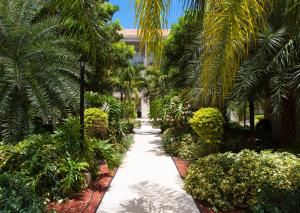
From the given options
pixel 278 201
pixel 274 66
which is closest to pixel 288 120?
pixel 274 66

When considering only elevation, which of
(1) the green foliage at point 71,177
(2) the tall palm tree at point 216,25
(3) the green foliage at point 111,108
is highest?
(2) the tall palm tree at point 216,25

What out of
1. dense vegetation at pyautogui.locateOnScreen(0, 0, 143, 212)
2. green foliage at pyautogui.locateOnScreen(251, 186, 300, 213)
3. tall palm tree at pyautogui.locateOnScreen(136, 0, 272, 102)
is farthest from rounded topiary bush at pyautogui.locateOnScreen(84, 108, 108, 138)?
green foliage at pyautogui.locateOnScreen(251, 186, 300, 213)

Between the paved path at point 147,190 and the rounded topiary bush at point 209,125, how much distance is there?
1.38 metres

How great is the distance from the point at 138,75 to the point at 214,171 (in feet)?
89.6

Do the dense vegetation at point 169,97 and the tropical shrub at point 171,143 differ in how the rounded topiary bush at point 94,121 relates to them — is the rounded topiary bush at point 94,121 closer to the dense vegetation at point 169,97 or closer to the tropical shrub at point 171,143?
the dense vegetation at point 169,97

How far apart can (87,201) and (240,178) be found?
3.02m

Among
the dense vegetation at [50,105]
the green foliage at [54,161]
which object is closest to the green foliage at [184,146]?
the dense vegetation at [50,105]

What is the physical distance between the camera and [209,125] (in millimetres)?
10500

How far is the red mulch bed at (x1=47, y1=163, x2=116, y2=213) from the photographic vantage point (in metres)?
6.39

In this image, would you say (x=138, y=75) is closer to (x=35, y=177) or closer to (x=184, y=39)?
(x=184, y=39)

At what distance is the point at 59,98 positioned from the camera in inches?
449

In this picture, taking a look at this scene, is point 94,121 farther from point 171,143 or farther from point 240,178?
point 240,178

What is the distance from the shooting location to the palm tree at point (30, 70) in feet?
34.4

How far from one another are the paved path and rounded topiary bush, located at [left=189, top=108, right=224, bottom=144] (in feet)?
4.53
